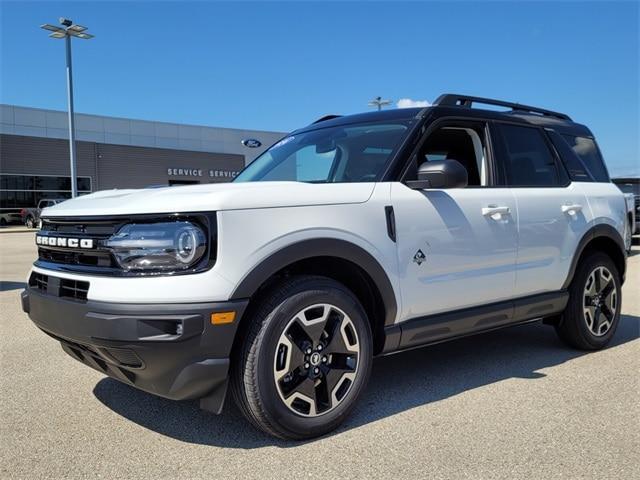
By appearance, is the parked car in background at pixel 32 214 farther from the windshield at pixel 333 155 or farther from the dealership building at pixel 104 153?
the windshield at pixel 333 155

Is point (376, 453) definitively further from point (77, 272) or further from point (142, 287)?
point (77, 272)

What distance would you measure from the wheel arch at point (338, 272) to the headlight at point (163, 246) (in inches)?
11.1

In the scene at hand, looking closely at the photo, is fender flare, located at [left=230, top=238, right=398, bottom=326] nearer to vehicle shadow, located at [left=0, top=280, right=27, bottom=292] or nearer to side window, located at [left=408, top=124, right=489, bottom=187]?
side window, located at [left=408, top=124, right=489, bottom=187]

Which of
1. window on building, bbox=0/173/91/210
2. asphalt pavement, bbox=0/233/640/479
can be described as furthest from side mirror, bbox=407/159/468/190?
window on building, bbox=0/173/91/210

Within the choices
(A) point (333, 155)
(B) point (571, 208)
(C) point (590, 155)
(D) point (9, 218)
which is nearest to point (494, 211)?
(B) point (571, 208)

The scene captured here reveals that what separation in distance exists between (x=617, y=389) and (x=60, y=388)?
386 cm

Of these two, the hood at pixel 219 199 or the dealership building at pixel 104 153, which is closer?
the hood at pixel 219 199

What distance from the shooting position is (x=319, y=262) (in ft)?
10.7

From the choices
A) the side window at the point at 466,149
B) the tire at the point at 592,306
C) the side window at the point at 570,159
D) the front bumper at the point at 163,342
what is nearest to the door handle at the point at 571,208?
the side window at the point at 570,159

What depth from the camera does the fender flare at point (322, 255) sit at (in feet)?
9.16

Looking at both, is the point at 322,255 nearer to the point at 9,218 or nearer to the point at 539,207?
the point at 539,207

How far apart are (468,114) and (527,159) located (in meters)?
0.75

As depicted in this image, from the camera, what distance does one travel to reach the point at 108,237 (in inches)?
111

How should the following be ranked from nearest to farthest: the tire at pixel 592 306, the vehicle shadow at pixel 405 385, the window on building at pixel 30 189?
the vehicle shadow at pixel 405 385, the tire at pixel 592 306, the window on building at pixel 30 189
